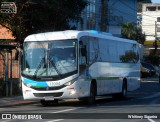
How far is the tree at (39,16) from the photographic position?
29359 millimetres

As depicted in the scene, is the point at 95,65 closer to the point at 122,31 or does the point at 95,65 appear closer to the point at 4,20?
the point at 4,20

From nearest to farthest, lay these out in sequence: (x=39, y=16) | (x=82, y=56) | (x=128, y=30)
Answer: (x=82, y=56) → (x=39, y=16) → (x=128, y=30)

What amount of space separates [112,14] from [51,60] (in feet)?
162

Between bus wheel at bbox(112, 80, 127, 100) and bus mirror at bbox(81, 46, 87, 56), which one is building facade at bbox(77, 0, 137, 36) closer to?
bus wheel at bbox(112, 80, 127, 100)

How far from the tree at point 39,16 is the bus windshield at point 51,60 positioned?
7167 millimetres

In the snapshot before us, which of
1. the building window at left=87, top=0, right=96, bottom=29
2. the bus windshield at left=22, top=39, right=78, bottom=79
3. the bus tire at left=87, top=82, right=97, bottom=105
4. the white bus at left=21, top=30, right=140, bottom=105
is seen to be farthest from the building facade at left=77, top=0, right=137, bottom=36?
the bus windshield at left=22, top=39, right=78, bottom=79

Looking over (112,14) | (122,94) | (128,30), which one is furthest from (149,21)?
(122,94)

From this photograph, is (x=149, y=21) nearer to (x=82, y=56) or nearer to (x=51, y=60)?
(x=82, y=56)

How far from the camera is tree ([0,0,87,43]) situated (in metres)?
29.4

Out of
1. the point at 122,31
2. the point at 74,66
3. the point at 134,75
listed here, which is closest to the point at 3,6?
the point at 74,66

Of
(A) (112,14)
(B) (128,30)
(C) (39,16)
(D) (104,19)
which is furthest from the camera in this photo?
(B) (128,30)

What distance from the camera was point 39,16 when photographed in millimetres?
29531

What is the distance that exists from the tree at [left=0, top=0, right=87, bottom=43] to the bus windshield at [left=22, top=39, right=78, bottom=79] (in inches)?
282

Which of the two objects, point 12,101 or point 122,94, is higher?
point 12,101
